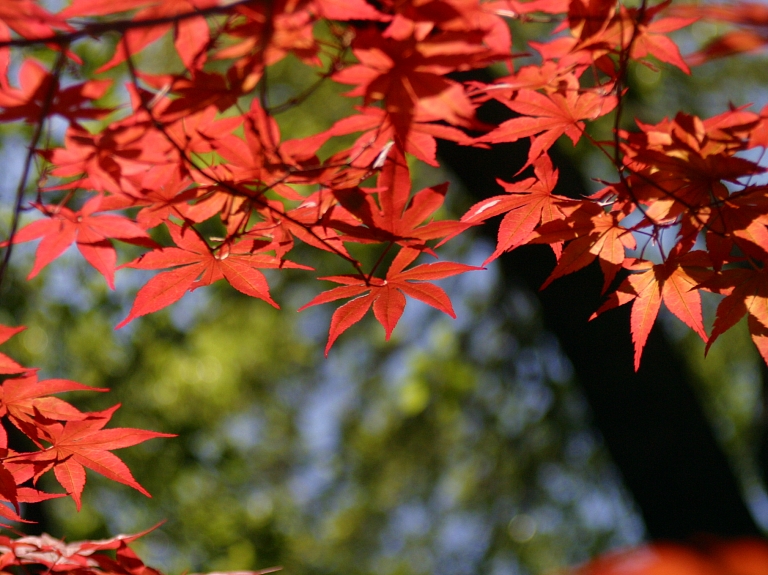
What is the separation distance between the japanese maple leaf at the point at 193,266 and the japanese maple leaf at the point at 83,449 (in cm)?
19

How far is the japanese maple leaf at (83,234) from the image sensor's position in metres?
0.81

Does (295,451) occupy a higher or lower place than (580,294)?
lower

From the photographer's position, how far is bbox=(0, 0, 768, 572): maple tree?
0.60m

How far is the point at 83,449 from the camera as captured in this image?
2.96 ft

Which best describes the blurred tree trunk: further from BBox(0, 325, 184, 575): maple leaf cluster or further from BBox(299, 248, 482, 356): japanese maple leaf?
BBox(0, 325, 184, 575): maple leaf cluster

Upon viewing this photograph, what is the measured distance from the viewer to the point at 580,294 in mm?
1901

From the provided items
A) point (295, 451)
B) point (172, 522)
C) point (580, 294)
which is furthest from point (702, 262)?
point (295, 451)

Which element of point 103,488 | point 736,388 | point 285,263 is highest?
point 285,263

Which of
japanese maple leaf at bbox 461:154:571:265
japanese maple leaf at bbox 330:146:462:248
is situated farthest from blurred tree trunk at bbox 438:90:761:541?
japanese maple leaf at bbox 330:146:462:248

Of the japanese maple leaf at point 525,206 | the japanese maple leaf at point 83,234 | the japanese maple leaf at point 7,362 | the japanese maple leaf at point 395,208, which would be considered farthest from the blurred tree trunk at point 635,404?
the japanese maple leaf at point 7,362

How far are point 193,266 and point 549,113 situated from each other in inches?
20.9

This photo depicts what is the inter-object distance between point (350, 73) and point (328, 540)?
5.12 metres

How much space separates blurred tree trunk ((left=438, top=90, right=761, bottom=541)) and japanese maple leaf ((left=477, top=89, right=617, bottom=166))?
3.19 ft

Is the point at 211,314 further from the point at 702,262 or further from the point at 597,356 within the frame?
the point at 702,262
